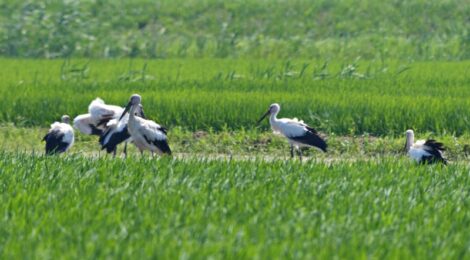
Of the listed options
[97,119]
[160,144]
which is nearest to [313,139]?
[160,144]

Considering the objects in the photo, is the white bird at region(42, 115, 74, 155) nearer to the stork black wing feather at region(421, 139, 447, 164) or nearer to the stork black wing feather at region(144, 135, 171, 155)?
the stork black wing feather at region(144, 135, 171, 155)

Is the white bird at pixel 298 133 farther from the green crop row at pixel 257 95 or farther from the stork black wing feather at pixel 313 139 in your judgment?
the green crop row at pixel 257 95

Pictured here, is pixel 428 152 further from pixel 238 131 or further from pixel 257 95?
pixel 257 95

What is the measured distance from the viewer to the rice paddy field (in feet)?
29.6

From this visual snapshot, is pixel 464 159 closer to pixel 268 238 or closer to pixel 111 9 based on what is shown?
pixel 268 238

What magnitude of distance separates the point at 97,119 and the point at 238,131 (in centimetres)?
256

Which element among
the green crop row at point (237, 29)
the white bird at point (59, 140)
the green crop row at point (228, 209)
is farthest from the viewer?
the green crop row at point (237, 29)

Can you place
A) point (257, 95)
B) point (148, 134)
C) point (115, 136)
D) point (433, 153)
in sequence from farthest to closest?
point (257, 95), point (115, 136), point (148, 134), point (433, 153)

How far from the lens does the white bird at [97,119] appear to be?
17172 millimetres

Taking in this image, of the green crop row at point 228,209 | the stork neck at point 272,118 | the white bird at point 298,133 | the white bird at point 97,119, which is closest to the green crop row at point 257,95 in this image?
the stork neck at point 272,118

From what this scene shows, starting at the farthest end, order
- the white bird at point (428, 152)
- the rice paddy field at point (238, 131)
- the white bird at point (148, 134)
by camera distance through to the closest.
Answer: the white bird at point (148, 134) → the white bird at point (428, 152) → the rice paddy field at point (238, 131)

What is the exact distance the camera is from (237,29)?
39.3 metres

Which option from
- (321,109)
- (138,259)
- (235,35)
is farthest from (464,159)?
(235,35)

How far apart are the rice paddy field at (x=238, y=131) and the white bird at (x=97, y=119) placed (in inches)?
24.7
